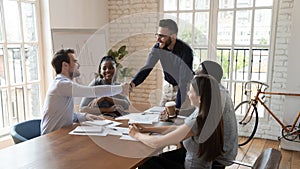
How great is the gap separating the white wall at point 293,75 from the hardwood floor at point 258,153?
185 millimetres

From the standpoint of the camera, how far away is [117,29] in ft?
14.2

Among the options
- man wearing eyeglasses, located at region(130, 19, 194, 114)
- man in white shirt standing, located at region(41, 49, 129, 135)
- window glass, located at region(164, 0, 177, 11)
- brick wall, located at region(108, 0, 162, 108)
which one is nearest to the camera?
man in white shirt standing, located at region(41, 49, 129, 135)

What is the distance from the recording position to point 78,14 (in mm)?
3703

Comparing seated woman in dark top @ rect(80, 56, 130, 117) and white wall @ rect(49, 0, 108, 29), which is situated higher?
white wall @ rect(49, 0, 108, 29)

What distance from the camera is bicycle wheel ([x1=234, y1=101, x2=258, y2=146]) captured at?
341cm

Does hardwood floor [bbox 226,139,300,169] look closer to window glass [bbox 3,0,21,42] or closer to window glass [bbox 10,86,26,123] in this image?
window glass [bbox 10,86,26,123]

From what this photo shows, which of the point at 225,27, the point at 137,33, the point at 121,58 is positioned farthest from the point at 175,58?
the point at 137,33

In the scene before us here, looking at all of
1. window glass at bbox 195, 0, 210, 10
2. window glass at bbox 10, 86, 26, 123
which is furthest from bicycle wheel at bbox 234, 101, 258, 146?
window glass at bbox 10, 86, 26, 123

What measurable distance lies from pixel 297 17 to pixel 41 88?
317 cm

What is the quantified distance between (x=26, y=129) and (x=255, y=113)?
272 centimetres

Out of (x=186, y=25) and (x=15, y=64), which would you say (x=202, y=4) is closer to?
(x=186, y=25)

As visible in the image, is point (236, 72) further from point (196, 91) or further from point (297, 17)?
point (196, 91)

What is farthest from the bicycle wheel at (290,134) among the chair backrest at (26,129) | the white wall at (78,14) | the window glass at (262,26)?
the white wall at (78,14)

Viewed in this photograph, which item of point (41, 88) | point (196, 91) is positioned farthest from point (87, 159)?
point (41, 88)
